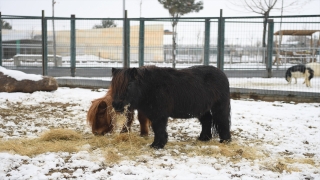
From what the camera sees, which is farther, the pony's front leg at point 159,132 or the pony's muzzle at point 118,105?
the pony's front leg at point 159,132

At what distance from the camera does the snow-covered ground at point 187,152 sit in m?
4.18

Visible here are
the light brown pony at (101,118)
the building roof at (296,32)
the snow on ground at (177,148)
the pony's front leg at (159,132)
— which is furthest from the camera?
the building roof at (296,32)

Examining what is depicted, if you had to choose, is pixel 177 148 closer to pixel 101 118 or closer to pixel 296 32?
pixel 101 118

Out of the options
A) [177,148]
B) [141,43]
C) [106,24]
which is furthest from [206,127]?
[106,24]

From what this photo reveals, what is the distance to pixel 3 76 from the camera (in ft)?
31.4

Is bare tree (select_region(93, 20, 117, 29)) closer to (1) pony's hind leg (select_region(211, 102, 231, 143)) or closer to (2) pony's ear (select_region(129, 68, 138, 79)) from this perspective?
(1) pony's hind leg (select_region(211, 102, 231, 143))

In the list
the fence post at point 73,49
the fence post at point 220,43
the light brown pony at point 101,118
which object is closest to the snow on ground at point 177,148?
the light brown pony at point 101,118

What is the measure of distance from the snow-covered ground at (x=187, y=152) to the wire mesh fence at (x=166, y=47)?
306 centimetres

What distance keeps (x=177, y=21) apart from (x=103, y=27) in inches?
107

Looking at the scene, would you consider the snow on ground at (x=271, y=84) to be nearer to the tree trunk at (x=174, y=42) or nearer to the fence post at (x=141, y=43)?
the tree trunk at (x=174, y=42)

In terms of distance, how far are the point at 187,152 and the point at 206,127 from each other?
99 cm

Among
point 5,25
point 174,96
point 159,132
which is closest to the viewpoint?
point 159,132

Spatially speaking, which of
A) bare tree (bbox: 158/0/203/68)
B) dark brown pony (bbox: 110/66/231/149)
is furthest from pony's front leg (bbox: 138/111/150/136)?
bare tree (bbox: 158/0/203/68)

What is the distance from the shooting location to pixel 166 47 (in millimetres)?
11531
